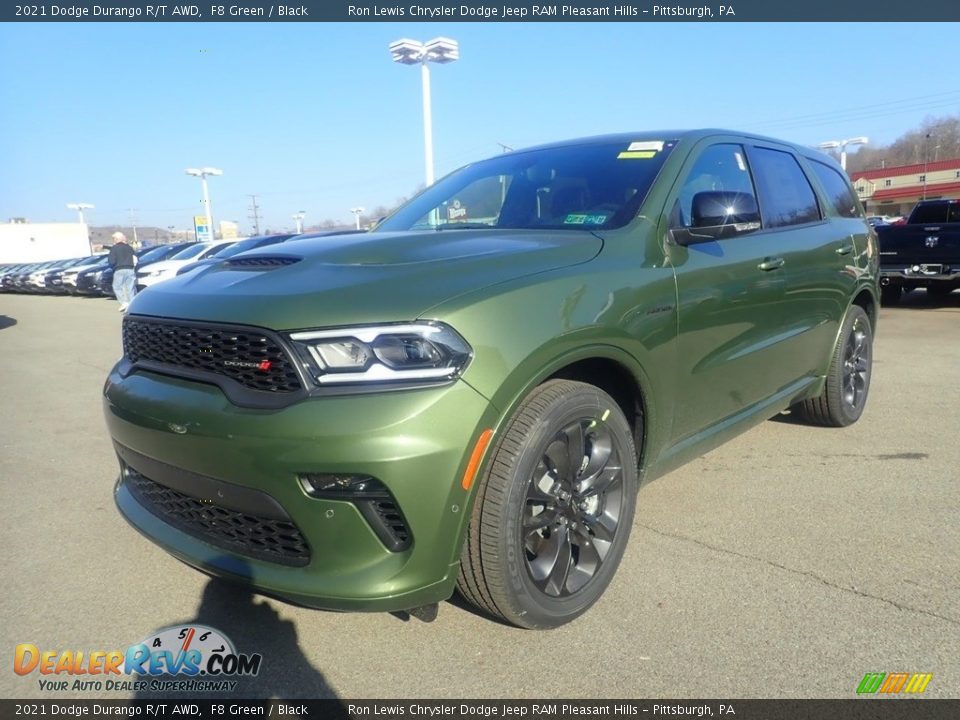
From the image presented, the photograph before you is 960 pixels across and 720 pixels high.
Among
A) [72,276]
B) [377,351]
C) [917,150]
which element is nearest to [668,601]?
[377,351]

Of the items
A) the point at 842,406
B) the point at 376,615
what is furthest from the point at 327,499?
the point at 842,406

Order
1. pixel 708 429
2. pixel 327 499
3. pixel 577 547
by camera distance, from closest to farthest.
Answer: pixel 327 499 < pixel 577 547 < pixel 708 429

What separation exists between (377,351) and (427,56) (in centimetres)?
2706

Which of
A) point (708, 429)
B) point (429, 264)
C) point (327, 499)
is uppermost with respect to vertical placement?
point (429, 264)

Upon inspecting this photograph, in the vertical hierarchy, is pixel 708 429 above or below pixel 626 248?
below

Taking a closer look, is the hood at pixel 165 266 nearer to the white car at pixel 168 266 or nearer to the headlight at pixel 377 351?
the white car at pixel 168 266

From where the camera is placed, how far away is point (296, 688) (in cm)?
218

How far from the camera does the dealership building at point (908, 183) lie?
5709 cm

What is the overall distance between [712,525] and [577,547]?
3.41 feet

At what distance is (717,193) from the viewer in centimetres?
298

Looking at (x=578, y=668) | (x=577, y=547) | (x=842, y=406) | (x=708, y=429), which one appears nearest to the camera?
(x=578, y=668)

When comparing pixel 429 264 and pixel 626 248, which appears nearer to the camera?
pixel 429 264

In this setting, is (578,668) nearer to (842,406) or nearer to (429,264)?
(429,264)

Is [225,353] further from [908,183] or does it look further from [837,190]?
[908,183]
